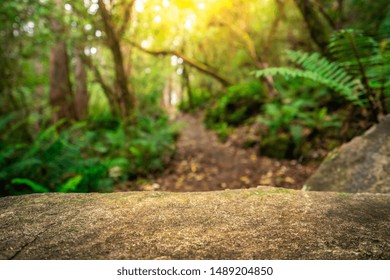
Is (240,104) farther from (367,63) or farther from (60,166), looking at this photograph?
(60,166)

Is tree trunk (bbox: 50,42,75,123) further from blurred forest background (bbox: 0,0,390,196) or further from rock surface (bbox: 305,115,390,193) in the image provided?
rock surface (bbox: 305,115,390,193)

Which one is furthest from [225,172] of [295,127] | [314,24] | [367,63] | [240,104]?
[240,104]

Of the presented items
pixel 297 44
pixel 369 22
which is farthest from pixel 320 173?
pixel 297 44

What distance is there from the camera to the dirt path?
171 inches

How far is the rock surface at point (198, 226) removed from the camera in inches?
36.4

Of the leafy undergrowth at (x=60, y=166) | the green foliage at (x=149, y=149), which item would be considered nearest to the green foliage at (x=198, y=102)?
the green foliage at (x=149, y=149)

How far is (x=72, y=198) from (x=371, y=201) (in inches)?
68.2

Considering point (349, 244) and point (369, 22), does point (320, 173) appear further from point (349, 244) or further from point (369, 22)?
point (369, 22)

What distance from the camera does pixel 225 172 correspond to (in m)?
5.01

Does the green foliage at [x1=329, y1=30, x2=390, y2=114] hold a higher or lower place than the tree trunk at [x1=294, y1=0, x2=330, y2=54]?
lower

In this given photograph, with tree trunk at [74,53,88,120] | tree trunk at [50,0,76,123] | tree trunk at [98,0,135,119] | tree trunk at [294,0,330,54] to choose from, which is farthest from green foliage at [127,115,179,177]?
tree trunk at [74,53,88,120]

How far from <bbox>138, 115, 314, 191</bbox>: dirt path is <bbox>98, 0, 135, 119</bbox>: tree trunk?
1.75m

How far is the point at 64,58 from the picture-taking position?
743 centimetres

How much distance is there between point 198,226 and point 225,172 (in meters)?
3.95
